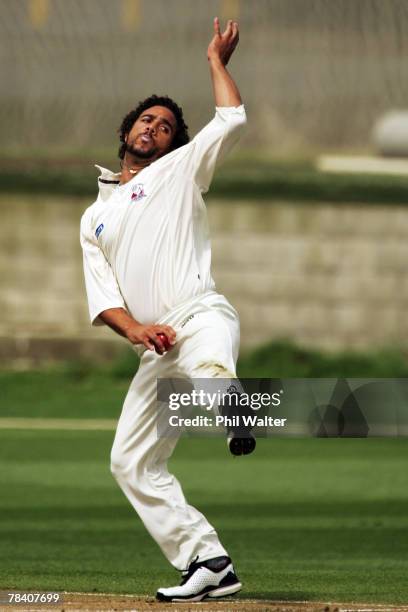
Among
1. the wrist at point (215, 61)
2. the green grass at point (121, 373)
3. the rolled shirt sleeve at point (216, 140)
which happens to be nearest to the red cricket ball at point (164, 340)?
the rolled shirt sleeve at point (216, 140)

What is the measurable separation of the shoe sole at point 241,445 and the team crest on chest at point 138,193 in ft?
3.86

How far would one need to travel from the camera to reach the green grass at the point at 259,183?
18969mm

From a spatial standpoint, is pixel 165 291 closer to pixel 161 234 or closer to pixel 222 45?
pixel 161 234

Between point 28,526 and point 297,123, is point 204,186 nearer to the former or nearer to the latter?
point 28,526

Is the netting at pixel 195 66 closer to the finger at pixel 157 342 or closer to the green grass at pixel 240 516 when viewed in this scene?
the green grass at pixel 240 516

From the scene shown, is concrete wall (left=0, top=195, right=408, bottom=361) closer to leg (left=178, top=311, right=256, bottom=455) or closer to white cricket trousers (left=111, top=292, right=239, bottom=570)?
white cricket trousers (left=111, top=292, right=239, bottom=570)

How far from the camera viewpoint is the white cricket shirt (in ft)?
22.1

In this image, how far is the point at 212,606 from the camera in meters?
6.38

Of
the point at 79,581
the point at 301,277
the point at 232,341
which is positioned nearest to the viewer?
the point at 232,341

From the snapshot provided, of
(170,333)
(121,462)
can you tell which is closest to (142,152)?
(170,333)

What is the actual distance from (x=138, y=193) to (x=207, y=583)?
1.66 metres

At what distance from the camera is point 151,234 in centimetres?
675

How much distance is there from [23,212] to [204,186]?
12187mm

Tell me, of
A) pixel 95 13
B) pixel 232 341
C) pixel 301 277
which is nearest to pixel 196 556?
pixel 232 341
